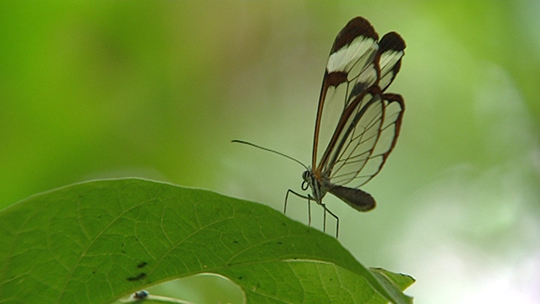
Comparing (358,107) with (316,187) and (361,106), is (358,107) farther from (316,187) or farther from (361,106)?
(316,187)

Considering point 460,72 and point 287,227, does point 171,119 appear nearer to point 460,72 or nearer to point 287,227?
point 460,72

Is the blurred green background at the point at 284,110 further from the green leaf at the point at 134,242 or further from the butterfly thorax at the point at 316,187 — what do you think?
the green leaf at the point at 134,242

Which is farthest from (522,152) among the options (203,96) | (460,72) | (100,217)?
(100,217)

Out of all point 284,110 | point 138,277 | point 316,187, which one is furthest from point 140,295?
point 284,110

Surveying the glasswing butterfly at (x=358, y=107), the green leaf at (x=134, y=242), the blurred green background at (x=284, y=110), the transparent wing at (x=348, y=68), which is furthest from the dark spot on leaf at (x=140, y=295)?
the blurred green background at (x=284, y=110)

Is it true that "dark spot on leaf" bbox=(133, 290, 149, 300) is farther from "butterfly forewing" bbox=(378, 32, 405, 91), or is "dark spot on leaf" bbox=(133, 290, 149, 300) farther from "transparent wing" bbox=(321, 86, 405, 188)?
"butterfly forewing" bbox=(378, 32, 405, 91)

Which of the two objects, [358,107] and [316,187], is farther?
[316,187]

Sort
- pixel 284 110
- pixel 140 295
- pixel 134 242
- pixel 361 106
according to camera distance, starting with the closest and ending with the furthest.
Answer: pixel 134 242 < pixel 140 295 < pixel 361 106 < pixel 284 110
